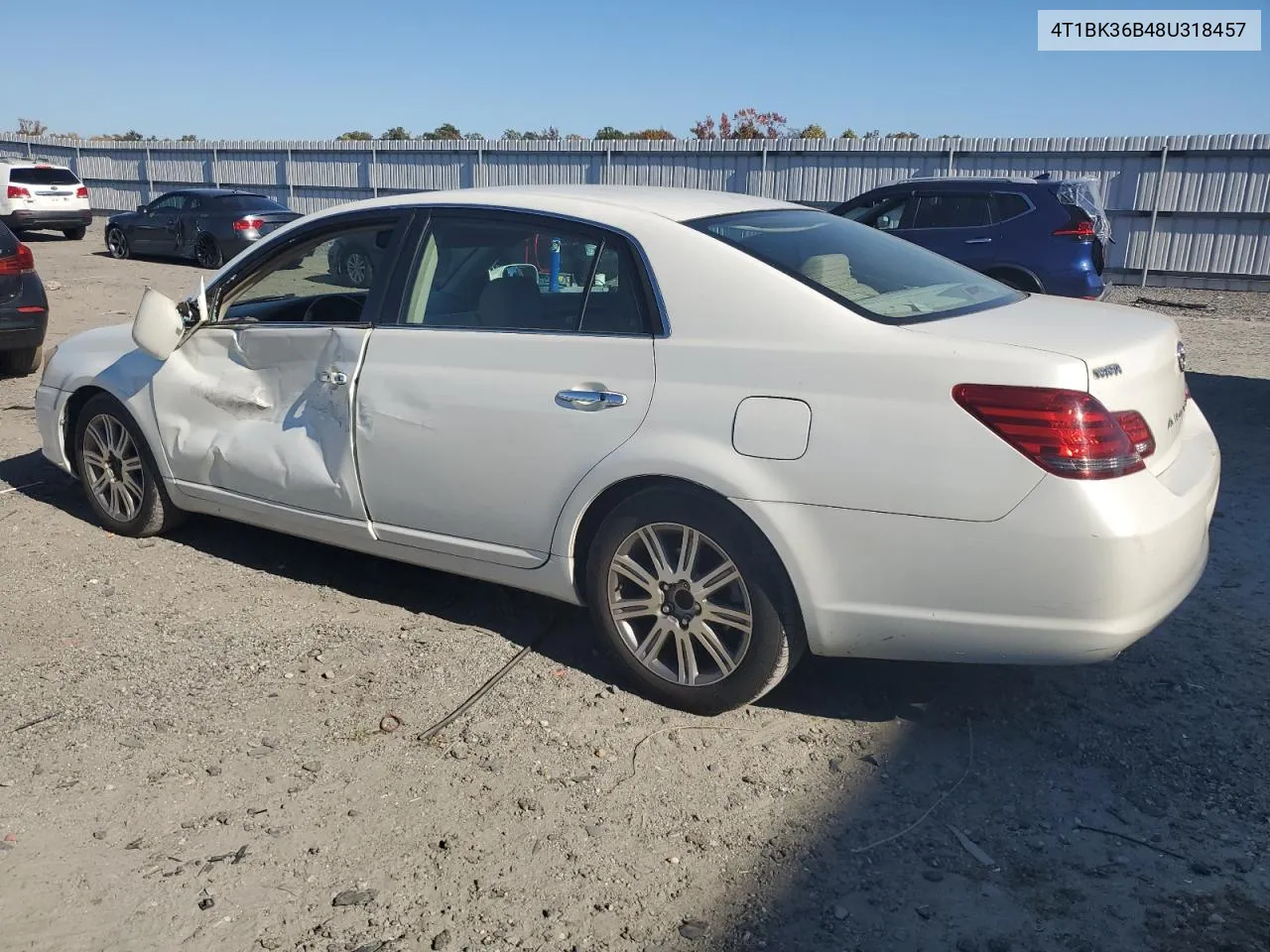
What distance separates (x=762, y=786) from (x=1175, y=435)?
5.49ft

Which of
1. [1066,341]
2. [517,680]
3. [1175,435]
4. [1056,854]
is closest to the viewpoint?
[1056,854]

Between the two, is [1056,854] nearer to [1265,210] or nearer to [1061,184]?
[1061,184]

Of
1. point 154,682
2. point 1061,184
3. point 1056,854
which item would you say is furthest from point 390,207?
point 1061,184

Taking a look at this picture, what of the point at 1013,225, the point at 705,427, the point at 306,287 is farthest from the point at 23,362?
the point at 1013,225

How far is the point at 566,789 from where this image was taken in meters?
3.27

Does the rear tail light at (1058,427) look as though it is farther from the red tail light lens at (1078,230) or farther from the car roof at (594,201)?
the red tail light lens at (1078,230)

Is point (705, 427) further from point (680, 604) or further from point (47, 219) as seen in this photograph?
point (47, 219)

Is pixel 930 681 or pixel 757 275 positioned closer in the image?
pixel 757 275

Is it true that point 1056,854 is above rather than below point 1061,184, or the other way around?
below

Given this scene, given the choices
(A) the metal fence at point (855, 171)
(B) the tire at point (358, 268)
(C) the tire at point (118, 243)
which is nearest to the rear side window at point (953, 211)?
(A) the metal fence at point (855, 171)

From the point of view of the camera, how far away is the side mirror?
186 inches

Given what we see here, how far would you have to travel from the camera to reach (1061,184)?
11.9m

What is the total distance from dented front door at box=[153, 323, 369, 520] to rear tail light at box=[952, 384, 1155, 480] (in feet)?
7.69

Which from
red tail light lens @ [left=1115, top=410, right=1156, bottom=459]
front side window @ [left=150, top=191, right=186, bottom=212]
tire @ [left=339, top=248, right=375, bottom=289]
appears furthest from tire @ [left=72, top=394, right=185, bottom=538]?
front side window @ [left=150, top=191, right=186, bottom=212]
